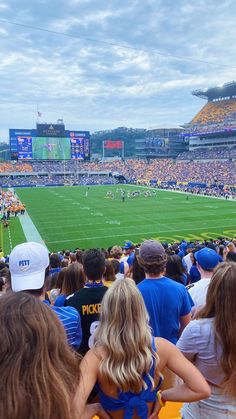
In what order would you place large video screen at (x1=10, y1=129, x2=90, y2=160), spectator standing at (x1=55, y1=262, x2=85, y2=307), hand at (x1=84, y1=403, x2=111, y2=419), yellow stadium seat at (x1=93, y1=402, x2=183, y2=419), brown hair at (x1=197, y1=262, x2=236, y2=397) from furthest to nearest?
1. large video screen at (x1=10, y1=129, x2=90, y2=160)
2. spectator standing at (x1=55, y1=262, x2=85, y2=307)
3. yellow stadium seat at (x1=93, y1=402, x2=183, y2=419)
4. brown hair at (x1=197, y1=262, x2=236, y2=397)
5. hand at (x1=84, y1=403, x2=111, y2=419)

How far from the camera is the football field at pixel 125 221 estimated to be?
78.0 ft

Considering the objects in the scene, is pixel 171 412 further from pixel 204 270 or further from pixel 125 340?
pixel 204 270

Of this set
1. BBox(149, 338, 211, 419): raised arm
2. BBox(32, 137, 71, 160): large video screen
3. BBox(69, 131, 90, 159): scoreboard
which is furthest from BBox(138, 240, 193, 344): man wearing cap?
BBox(69, 131, 90, 159): scoreboard

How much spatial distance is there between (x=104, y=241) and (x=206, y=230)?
7.80 meters

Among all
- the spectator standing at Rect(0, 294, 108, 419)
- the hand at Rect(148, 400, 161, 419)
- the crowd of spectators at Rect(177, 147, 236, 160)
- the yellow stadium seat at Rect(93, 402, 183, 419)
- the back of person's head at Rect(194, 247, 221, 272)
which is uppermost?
the crowd of spectators at Rect(177, 147, 236, 160)

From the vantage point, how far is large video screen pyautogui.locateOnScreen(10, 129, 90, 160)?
82125 millimetres

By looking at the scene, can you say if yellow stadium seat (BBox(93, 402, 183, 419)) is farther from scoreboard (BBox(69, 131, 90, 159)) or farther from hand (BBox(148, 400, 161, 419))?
scoreboard (BBox(69, 131, 90, 159))

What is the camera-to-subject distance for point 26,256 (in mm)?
2523

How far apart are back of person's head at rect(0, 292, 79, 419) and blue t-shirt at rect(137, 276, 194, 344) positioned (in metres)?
1.73

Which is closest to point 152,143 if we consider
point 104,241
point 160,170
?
point 160,170

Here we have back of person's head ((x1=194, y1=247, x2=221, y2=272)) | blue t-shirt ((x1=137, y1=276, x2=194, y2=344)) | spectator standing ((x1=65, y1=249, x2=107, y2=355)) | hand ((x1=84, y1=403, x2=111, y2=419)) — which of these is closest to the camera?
hand ((x1=84, y1=403, x2=111, y2=419))

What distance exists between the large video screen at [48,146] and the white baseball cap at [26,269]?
8281cm

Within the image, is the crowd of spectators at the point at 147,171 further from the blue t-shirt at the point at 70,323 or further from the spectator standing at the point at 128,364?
the spectator standing at the point at 128,364

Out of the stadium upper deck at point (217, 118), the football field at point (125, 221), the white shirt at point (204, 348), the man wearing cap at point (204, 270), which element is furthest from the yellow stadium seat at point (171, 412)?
the stadium upper deck at point (217, 118)
